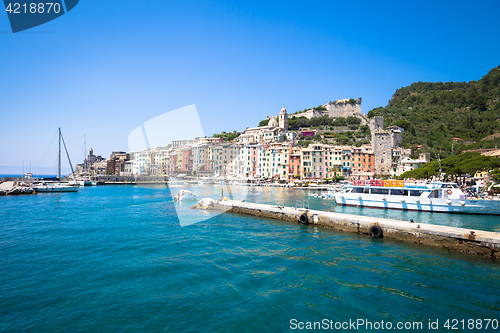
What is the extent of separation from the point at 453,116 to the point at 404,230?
9131 cm

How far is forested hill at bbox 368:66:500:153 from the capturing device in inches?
2672

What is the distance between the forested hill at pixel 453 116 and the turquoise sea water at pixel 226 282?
213 feet

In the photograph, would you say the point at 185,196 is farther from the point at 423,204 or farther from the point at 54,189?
the point at 54,189

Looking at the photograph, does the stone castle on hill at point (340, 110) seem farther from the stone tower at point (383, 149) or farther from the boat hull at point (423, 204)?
the boat hull at point (423, 204)

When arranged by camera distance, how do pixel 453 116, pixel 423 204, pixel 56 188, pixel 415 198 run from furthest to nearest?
1. pixel 453 116
2. pixel 56 188
3. pixel 415 198
4. pixel 423 204

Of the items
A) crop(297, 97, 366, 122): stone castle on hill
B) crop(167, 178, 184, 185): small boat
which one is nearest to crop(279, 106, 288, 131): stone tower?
crop(297, 97, 366, 122): stone castle on hill

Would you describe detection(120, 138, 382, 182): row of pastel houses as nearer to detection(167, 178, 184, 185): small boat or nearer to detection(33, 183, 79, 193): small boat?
detection(33, 183, 79, 193): small boat

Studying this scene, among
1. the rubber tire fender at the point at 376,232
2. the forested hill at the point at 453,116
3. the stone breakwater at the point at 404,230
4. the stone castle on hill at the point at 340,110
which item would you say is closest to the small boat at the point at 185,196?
the stone breakwater at the point at 404,230

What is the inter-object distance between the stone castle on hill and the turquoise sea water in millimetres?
81799

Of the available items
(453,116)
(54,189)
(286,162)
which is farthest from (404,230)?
(453,116)

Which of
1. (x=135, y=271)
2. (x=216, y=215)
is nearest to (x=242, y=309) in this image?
(x=135, y=271)

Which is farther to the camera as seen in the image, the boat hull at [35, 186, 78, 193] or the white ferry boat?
the boat hull at [35, 186, 78, 193]

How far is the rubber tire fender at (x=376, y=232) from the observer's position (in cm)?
1429

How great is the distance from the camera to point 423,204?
24.0m
